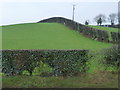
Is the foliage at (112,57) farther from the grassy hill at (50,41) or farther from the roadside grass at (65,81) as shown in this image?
the grassy hill at (50,41)

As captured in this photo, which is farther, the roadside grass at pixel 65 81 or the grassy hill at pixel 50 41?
the grassy hill at pixel 50 41

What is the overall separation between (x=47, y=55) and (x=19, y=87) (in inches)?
50.9

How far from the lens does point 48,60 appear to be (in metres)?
5.35

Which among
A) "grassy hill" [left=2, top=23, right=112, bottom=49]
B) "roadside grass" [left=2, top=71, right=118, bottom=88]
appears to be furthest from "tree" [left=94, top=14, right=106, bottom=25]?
"roadside grass" [left=2, top=71, right=118, bottom=88]

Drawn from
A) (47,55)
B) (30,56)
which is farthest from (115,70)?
(30,56)

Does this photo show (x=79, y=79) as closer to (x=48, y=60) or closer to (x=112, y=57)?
(x=48, y=60)

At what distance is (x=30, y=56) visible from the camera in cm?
529

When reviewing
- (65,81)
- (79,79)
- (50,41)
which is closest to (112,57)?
(79,79)

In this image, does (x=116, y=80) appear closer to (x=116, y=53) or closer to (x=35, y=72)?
(x=116, y=53)

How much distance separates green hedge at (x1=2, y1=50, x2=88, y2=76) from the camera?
17.3 ft

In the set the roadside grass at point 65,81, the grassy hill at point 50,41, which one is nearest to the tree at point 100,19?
the grassy hill at point 50,41

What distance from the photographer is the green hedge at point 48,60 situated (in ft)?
17.3

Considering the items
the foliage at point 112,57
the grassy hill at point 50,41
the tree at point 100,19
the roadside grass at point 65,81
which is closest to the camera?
the roadside grass at point 65,81

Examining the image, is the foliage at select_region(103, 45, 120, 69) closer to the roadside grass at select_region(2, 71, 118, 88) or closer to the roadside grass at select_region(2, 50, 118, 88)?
the roadside grass at select_region(2, 50, 118, 88)
